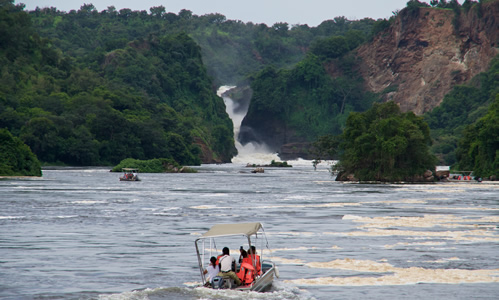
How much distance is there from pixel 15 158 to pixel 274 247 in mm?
88149

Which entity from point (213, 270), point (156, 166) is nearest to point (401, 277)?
point (213, 270)

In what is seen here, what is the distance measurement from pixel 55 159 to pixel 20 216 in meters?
126

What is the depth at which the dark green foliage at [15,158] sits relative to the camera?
11256 cm

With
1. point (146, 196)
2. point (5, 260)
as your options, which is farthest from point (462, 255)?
point (146, 196)

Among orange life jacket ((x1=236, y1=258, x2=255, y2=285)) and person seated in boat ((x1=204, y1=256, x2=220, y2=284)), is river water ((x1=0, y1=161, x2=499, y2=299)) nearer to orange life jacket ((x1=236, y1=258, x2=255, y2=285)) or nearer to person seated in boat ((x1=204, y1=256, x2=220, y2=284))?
person seated in boat ((x1=204, y1=256, x2=220, y2=284))

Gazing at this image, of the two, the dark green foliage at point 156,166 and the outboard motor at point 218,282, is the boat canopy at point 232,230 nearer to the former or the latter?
the outboard motor at point 218,282

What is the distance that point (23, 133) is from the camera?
165 m

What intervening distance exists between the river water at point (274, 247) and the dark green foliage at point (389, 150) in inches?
1493

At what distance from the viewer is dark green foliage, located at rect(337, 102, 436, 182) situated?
A: 104 meters

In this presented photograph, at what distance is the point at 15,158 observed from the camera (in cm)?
11562

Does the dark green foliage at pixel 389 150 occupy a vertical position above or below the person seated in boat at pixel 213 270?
above

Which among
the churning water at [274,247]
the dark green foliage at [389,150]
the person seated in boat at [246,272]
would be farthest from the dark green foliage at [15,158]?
the person seated in boat at [246,272]

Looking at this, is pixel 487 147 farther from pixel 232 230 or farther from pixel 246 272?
pixel 246 272

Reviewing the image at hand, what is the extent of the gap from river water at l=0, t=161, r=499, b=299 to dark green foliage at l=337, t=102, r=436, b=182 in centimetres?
3791
